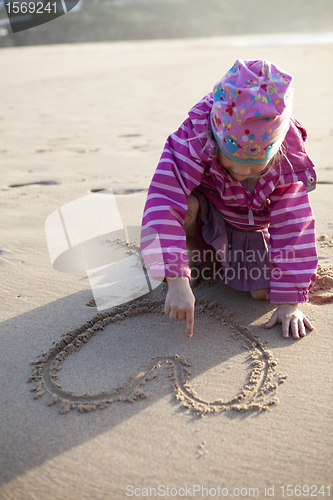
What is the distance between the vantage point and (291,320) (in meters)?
1.41

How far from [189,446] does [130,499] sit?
0.18 metres

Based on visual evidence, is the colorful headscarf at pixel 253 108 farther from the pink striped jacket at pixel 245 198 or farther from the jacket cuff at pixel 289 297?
the jacket cuff at pixel 289 297

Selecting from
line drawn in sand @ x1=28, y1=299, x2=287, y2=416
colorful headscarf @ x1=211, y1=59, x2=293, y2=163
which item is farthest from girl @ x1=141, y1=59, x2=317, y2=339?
line drawn in sand @ x1=28, y1=299, x2=287, y2=416

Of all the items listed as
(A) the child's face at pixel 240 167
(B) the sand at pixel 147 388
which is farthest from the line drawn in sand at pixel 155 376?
(A) the child's face at pixel 240 167

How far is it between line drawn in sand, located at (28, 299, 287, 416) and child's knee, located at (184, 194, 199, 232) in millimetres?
359

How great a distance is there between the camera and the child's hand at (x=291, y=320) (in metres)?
1.38

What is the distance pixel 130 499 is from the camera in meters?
0.90

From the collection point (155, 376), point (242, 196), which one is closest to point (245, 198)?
point (242, 196)

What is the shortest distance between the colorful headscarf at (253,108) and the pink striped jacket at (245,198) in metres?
0.13

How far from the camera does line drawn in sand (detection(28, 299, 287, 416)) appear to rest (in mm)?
1124

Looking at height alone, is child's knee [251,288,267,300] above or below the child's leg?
below

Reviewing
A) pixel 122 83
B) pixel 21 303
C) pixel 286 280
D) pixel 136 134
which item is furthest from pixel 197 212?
pixel 122 83

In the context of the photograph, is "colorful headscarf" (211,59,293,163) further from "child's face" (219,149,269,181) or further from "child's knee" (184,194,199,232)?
"child's knee" (184,194,199,232)

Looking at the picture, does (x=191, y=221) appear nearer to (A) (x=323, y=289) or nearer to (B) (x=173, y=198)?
(B) (x=173, y=198)
